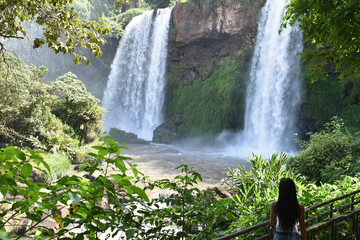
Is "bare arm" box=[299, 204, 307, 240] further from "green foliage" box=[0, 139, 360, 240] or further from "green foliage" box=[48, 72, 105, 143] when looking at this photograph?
"green foliage" box=[48, 72, 105, 143]

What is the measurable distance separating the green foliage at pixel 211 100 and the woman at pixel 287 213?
1905cm

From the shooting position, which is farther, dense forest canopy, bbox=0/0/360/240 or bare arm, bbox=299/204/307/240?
bare arm, bbox=299/204/307/240

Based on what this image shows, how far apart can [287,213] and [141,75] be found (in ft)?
82.2

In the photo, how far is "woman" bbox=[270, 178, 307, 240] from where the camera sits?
88.4 inches

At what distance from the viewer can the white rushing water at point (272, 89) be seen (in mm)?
16891

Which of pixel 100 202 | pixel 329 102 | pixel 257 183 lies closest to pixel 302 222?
pixel 100 202

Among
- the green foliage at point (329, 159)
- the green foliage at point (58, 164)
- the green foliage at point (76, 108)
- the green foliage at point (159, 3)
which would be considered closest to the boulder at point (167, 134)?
the green foliage at point (76, 108)

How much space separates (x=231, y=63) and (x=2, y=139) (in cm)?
1683

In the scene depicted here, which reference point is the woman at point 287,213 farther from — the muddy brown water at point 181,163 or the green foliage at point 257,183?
the muddy brown water at point 181,163

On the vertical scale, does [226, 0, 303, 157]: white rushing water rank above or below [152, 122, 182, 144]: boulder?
above

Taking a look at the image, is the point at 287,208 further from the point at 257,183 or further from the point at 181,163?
the point at 181,163

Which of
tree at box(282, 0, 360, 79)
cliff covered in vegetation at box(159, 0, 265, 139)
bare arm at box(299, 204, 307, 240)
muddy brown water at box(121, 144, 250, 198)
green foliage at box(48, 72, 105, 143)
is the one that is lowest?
muddy brown water at box(121, 144, 250, 198)

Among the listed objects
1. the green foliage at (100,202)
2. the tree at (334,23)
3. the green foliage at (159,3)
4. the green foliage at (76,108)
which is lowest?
the green foliage at (100,202)

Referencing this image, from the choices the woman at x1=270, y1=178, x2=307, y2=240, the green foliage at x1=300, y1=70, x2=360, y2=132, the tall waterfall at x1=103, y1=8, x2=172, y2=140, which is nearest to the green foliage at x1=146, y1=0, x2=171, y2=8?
the tall waterfall at x1=103, y1=8, x2=172, y2=140
